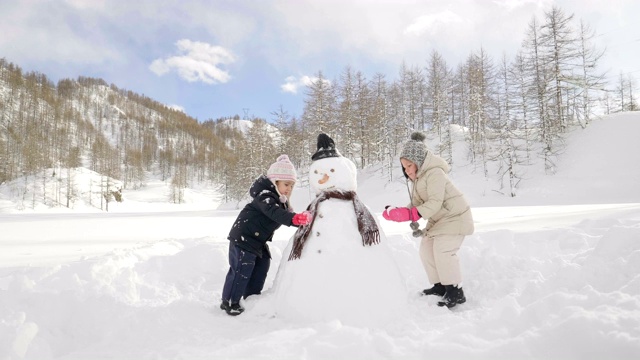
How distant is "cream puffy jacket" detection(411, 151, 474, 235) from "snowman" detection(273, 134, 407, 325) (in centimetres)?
82

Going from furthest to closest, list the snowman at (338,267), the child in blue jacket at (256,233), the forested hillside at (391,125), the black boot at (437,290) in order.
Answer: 1. the forested hillside at (391,125)
2. the black boot at (437,290)
3. the child in blue jacket at (256,233)
4. the snowman at (338,267)

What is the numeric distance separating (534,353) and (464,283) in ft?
6.69

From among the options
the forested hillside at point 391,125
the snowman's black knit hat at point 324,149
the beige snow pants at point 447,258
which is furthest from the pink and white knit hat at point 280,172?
the forested hillside at point 391,125

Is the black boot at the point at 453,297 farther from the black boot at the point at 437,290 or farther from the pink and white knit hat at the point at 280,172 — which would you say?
the pink and white knit hat at the point at 280,172

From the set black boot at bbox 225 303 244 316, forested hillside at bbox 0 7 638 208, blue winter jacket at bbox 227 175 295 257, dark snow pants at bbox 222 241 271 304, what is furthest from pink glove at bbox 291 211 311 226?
forested hillside at bbox 0 7 638 208

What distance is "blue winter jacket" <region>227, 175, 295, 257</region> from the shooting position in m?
3.06

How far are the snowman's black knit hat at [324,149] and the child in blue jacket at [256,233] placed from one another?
0.37 meters

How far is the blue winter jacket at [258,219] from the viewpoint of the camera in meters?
3.06

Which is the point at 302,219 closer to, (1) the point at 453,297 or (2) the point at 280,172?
(2) the point at 280,172

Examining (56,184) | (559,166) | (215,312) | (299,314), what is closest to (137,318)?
(215,312)

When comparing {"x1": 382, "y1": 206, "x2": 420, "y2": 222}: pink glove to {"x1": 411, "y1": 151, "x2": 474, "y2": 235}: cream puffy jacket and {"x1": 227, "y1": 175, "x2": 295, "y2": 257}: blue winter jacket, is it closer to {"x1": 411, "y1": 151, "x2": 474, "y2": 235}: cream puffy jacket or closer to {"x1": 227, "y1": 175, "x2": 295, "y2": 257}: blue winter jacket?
{"x1": 411, "y1": 151, "x2": 474, "y2": 235}: cream puffy jacket

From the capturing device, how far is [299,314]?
2.55m

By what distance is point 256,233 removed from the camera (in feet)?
10.5

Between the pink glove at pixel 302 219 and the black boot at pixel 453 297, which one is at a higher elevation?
the pink glove at pixel 302 219
